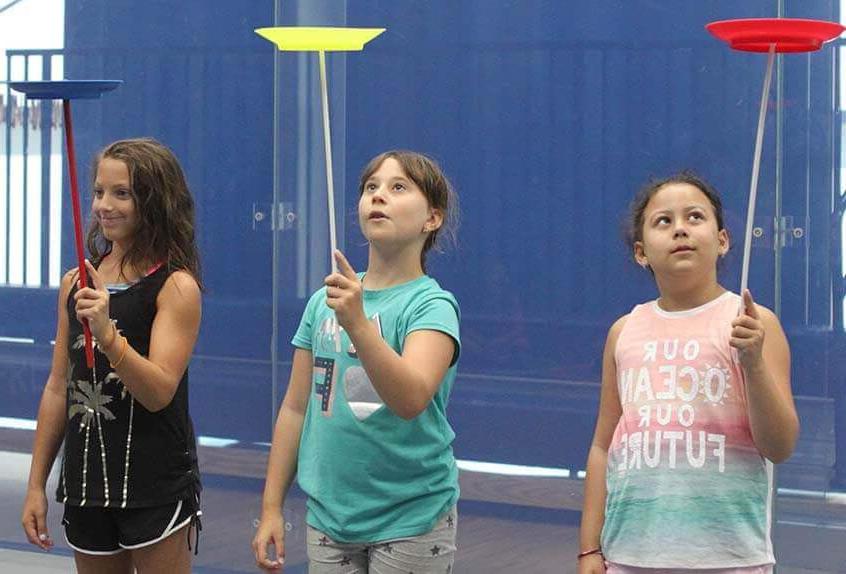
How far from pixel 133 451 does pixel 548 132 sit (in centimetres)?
185

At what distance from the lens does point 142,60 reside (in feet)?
16.5

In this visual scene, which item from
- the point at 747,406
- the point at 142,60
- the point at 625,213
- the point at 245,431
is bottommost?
the point at 245,431

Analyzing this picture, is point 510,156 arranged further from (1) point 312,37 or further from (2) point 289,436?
(1) point 312,37

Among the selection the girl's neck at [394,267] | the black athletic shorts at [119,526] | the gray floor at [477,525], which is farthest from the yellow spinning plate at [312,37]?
the gray floor at [477,525]

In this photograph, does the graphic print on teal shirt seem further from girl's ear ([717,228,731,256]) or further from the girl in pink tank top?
girl's ear ([717,228,731,256])

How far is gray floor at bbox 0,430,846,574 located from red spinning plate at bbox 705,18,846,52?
199 cm

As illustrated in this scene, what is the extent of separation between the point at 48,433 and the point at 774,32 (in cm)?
161

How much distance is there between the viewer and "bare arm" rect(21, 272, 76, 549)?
3062 millimetres

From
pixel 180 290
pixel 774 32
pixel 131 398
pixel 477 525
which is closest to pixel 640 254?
pixel 774 32

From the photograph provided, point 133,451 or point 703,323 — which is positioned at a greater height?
point 703,323

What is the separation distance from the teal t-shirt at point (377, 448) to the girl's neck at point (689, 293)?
15.2 inches

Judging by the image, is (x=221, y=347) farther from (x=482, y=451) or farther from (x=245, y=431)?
(x=482, y=451)

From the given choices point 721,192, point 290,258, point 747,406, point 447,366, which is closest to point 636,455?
point 747,406

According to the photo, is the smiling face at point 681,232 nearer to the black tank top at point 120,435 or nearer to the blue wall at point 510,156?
the black tank top at point 120,435
